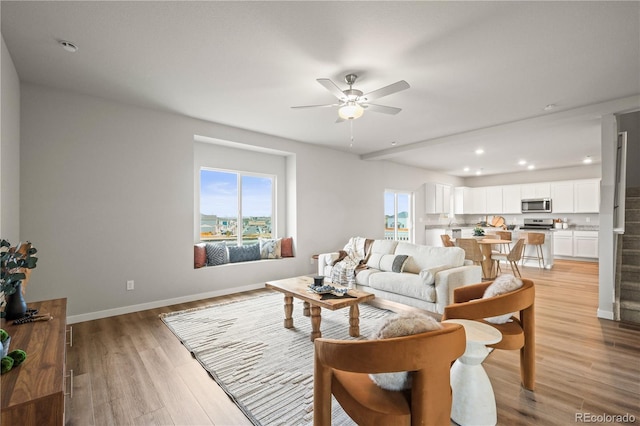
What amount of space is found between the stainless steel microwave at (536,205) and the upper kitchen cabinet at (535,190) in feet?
0.48

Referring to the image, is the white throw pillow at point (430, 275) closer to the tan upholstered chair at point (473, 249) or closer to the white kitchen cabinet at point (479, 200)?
the tan upholstered chair at point (473, 249)

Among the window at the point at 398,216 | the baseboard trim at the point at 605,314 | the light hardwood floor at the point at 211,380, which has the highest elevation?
the window at the point at 398,216

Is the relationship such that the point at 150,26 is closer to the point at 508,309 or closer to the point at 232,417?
the point at 232,417

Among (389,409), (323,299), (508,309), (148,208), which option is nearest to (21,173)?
(148,208)

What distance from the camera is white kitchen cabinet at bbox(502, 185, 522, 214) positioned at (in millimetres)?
9031

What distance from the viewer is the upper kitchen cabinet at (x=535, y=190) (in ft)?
27.9

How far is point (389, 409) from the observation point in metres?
1.25

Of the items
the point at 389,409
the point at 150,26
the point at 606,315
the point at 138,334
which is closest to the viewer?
the point at 389,409

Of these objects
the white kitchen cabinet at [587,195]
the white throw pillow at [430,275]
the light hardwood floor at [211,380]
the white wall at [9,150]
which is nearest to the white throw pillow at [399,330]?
the light hardwood floor at [211,380]

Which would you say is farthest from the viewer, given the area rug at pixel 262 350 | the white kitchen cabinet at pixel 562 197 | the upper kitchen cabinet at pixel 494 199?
the upper kitchen cabinet at pixel 494 199

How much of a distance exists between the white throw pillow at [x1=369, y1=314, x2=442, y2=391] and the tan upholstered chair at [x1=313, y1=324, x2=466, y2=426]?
4 centimetres

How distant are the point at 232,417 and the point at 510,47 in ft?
11.9

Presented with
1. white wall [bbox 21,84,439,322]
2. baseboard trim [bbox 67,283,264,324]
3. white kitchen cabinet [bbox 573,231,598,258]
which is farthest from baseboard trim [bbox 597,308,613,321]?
white kitchen cabinet [bbox 573,231,598,258]

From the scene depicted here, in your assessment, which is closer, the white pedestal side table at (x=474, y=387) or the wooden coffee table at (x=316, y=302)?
the white pedestal side table at (x=474, y=387)
